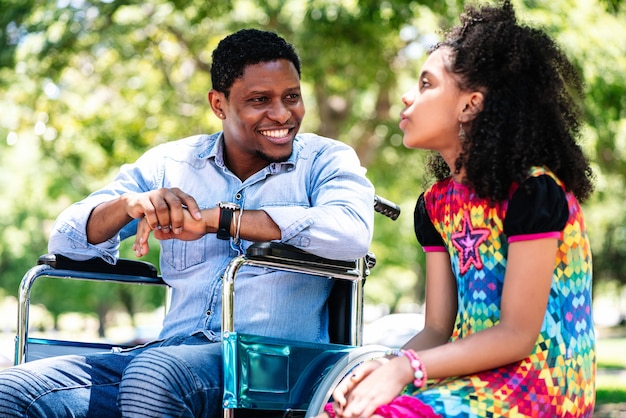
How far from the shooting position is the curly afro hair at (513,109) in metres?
2.10

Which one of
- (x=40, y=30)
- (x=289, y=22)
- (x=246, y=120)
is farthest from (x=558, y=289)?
(x=289, y=22)

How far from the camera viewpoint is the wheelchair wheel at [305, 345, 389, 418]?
2.51m

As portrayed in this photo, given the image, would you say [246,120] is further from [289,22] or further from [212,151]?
[289,22]

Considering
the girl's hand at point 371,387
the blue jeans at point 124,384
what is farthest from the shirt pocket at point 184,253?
the girl's hand at point 371,387

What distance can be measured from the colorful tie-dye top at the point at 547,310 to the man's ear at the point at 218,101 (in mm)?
1349

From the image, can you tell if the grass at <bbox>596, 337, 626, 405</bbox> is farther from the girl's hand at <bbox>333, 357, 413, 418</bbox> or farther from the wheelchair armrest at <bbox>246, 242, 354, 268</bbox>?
the girl's hand at <bbox>333, 357, 413, 418</bbox>

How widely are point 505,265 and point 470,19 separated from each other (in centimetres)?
66

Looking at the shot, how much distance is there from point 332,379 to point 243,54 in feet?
4.28

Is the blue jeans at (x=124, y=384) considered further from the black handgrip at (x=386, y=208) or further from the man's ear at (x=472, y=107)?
the man's ear at (x=472, y=107)

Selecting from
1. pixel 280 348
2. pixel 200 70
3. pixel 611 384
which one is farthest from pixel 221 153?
pixel 200 70

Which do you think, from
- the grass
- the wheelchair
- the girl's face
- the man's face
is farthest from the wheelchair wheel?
the grass

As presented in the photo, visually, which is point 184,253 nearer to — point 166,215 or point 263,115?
point 166,215

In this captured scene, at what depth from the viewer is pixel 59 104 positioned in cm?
1235

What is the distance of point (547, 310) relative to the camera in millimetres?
2082
